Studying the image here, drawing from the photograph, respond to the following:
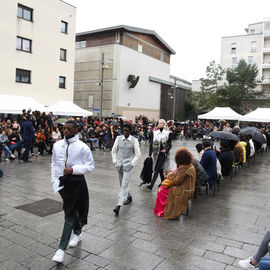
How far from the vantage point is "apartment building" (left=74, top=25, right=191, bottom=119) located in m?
33.7

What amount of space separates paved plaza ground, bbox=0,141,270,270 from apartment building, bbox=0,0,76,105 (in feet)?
56.6

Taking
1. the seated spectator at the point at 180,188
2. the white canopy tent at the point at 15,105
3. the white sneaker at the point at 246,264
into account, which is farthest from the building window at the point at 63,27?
the white sneaker at the point at 246,264

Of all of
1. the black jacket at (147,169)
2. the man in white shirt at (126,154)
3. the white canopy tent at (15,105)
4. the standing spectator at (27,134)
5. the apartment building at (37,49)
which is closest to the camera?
the man in white shirt at (126,154)

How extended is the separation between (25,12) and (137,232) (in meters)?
23.4

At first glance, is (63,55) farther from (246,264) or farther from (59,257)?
(246,264)

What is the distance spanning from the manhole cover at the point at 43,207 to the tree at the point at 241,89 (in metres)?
33.9

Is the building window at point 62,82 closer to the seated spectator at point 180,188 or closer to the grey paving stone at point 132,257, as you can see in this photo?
the seated spectator at point 180,188

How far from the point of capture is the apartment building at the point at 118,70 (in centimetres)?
3372

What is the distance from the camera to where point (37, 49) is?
2416 centimetres

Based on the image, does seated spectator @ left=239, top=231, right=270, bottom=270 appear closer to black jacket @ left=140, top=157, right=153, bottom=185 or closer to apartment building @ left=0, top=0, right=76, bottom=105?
black jacket @ left=140, top=157, right=153, bottom=185

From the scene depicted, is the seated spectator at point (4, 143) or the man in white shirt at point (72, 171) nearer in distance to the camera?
the man in white shirt at point (72, 171)

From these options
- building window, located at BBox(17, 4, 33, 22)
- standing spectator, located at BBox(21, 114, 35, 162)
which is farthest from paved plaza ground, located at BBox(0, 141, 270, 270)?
building window, located at BBox(17, 4, 33, 22)

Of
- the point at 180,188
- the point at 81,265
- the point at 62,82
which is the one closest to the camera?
the point at 81,265

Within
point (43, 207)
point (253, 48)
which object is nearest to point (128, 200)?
point (43, 207)
